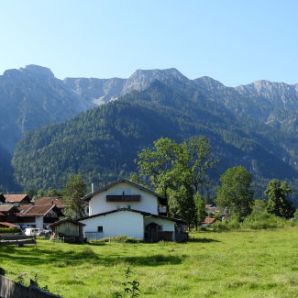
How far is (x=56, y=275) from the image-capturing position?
81.3 ft

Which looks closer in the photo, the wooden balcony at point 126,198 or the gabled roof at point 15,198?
the wooden balcony at point 126,198

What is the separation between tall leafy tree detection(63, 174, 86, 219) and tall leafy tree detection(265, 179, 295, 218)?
1735 inches

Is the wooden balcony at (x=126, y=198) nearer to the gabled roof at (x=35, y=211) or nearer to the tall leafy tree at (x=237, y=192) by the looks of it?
the gabled roof at (x=35, y=211)

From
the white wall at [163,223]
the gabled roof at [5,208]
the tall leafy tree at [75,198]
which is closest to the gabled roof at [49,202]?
the tall leafy tree at [75,198]

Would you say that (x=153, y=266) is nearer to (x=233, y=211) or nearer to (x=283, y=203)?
(x=283, y=203)

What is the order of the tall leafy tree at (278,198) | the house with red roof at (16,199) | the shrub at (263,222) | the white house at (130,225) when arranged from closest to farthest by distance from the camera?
1. the white house at (130,225)
2. the shrub at (263,222)
3. the tall leafy tree at (278,198)
4. the house with red roof at (16,199)

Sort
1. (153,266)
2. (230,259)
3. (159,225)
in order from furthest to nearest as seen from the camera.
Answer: (159,225)
(230,259)
(153,266)

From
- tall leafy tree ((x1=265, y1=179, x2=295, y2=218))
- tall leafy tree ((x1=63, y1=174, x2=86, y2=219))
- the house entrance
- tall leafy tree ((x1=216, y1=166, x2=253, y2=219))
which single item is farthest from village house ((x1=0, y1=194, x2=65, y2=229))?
tall leafy tree ((x1=265, y1=179, x2=295, y2=218))

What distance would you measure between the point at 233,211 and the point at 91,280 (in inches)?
4973

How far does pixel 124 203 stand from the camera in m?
78.9

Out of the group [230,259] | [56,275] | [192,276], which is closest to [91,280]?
[56,275]

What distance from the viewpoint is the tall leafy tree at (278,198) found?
5064 inches

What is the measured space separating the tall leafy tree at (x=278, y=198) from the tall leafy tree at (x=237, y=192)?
1405cm

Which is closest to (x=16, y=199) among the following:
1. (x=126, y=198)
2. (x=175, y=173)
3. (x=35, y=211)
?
(x=35, y=211)
